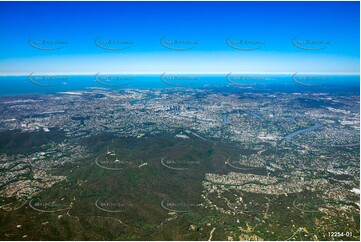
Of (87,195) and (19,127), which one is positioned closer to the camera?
(87,195)

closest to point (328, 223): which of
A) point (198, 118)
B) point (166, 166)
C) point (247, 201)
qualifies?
point (247, 201)

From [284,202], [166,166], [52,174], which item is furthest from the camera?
[166,166]

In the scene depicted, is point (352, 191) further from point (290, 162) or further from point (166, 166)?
point (166, 166)

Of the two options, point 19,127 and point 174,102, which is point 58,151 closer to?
point 19,127

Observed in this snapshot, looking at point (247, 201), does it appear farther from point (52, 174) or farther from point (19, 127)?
point (19, 127)

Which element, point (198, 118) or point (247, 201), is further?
point (198, 118)

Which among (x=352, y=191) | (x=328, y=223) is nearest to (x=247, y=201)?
(x=328, y=223)

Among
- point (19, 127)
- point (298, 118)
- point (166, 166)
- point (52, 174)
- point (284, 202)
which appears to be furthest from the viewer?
point (298, 118)

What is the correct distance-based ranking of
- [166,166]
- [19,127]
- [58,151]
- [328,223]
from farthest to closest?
[19,127] < [58,151] < [166,166] < [328,223]

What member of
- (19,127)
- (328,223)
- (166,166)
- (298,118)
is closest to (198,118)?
(298,118)

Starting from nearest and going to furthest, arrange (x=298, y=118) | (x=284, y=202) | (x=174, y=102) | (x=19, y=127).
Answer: (x=284, y=202), (x=19, y=127), (x=298, y=118), (x=174, y=102)
